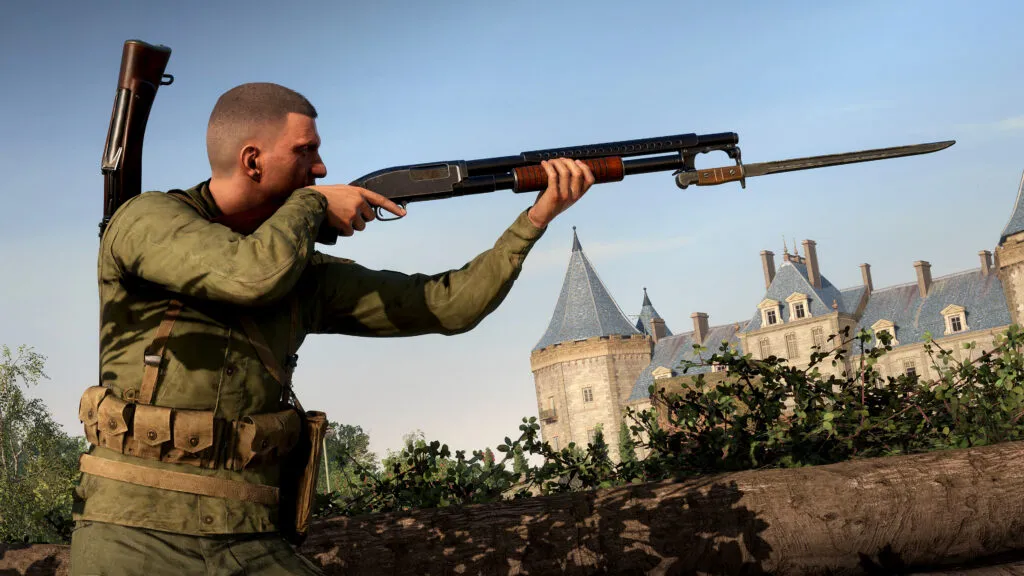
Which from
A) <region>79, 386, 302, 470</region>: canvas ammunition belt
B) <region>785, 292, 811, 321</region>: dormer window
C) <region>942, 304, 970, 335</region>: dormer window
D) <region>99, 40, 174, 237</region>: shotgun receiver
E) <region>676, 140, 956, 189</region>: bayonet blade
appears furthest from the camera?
<region>785, 292, 811, 321</region>: dormer window

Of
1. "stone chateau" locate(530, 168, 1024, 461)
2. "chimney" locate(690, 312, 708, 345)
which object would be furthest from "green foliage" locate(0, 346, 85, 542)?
"chimney" locate(690, 312, 708, 345)

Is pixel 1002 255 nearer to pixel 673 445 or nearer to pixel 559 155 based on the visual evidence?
pixel 673 445

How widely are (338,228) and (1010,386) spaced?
5.58m

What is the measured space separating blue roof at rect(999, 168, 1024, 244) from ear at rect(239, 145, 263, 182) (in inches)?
2423

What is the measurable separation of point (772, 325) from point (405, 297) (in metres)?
66.0

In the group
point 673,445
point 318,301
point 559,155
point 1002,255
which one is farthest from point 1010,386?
point 1002,255

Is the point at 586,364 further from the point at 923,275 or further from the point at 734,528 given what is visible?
the point at 734,528

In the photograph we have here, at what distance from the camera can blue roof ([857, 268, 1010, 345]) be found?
60.3 metres

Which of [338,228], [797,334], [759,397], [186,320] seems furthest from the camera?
[797,334]

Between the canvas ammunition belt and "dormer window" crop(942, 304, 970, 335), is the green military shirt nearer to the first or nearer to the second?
the canvas ammunition belt

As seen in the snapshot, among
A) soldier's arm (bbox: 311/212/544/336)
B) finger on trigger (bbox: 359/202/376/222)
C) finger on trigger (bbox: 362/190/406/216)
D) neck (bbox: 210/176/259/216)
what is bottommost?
soldier's arm (bbox: 311/212/544/336)

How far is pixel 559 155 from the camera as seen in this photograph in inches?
137

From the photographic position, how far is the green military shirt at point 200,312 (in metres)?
2.71

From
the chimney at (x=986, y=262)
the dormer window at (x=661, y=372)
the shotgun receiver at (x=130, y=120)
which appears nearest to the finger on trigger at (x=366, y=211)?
the shotgun receiver at (x=130, y=120)
